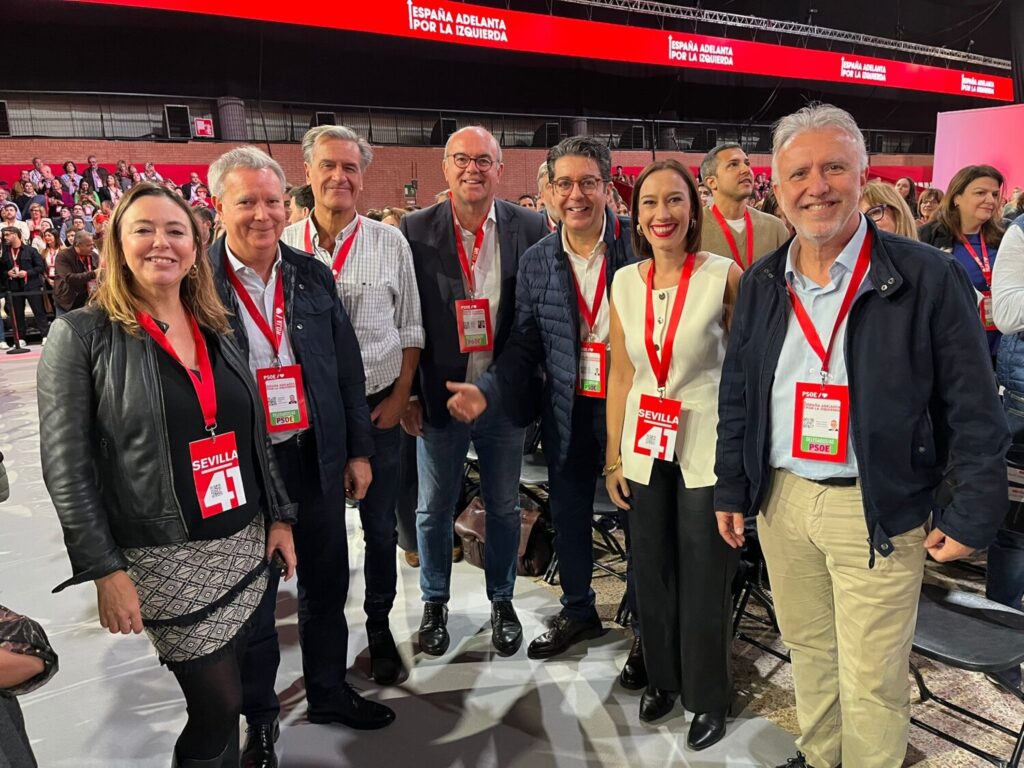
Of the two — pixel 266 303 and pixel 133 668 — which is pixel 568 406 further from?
pixel 133 668

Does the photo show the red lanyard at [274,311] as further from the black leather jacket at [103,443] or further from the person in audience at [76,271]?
the person in audience at [76,271]

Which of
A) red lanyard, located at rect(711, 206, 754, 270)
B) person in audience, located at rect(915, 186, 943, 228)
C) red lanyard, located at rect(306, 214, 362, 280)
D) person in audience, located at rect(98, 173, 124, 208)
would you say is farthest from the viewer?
person in audience, located at rect(98, 173, 124, 208)

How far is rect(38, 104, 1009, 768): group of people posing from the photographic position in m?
1.42

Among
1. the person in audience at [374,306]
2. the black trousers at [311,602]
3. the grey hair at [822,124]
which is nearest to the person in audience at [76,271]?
the person in audience at [374,306]

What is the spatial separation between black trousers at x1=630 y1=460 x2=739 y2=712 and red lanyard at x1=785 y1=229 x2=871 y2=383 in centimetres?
49

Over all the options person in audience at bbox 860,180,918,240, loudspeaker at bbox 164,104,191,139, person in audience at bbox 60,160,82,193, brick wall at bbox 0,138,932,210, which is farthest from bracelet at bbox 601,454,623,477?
loudspeaker at bbox 164,104,191,139

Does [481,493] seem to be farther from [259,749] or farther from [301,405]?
[259,749]

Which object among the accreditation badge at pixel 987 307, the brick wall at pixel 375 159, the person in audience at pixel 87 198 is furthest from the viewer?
the brick wall at pixel 375 159

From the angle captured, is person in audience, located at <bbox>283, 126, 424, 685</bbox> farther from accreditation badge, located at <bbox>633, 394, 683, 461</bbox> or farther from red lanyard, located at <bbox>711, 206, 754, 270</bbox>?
red lanyard, located at <bbox>711, 206, 754, 270</bbox>

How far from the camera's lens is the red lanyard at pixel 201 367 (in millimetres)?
1462

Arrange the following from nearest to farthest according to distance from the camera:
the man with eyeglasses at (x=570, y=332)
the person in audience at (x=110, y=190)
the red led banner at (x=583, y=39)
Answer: the man with eyeglasses at (x=570, y=332), the red led banner at (x=583, y=39), the person in audience at (x=110, y=190)

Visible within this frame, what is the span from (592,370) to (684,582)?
69 cm

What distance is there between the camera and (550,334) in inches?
89.4

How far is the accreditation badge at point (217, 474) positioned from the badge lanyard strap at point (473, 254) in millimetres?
1155
